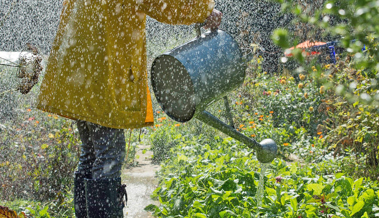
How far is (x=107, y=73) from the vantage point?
147 cm

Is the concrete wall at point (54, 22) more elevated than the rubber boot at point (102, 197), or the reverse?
the concrete wall at point (54, 22)

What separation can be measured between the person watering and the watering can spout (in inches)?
Result: 11.1

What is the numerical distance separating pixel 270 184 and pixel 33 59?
143 cm

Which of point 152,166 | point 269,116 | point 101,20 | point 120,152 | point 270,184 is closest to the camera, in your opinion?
point 101,20

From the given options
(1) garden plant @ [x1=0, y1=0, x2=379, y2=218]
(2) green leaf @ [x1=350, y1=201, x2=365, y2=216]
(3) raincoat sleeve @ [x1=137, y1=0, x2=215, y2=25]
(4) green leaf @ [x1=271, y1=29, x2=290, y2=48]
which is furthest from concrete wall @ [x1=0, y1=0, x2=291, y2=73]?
(4) green leaf @ [x1=271, y1=29, x2=290, y2=48]

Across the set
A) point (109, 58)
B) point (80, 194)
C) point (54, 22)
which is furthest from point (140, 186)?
point (54, 22)

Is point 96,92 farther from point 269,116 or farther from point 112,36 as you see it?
point 269,116

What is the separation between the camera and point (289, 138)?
354cm

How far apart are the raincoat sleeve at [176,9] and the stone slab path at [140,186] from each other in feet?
4.11

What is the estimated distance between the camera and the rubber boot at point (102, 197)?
5.08ft

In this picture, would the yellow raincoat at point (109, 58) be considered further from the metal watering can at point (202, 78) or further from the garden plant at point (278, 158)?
the garden plant at point (278, 158)

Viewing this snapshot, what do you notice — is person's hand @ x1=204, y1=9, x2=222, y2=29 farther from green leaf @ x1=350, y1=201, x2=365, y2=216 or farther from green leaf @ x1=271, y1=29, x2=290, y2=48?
green leaf @ x1=271, y1=29, x2=290, y2=48

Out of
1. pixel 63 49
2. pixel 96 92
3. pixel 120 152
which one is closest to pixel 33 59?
pixel 63 49

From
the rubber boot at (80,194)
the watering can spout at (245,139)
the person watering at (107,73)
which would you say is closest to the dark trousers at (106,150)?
the person watering at (107,73)
